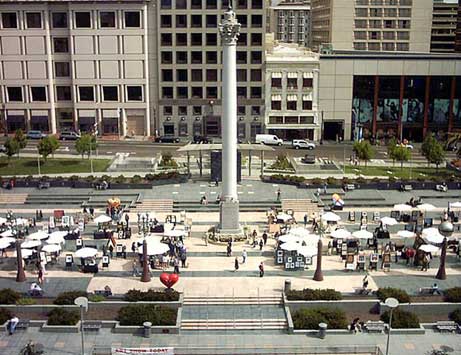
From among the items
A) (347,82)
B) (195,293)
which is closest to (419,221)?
(195,293)

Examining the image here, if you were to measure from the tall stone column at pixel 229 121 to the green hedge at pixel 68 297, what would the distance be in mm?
16790

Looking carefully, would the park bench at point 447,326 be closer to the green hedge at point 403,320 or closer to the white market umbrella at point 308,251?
the green hedge at point 403,320

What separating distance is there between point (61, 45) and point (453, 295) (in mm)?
82450

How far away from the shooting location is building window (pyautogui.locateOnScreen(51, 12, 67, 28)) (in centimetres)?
10325

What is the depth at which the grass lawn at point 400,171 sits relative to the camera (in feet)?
258

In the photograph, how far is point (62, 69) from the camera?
105 m

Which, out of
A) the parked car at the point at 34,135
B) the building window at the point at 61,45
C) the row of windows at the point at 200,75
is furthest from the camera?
the row of windows at the point at 200,75

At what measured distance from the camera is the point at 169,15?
103 meters

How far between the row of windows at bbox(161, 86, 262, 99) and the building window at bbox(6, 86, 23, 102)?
80.5ft

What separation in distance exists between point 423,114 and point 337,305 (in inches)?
2982

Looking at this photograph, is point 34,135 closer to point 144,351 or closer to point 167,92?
point 167,92

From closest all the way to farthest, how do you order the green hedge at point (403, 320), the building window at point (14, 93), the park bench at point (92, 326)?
the park bench at point (92, 326), the green hedge at point (403, 320), the building window at point (14, 93)

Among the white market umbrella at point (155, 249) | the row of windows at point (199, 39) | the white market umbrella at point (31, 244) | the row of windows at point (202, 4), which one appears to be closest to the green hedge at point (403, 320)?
the white market umbrella at point (155, 249)

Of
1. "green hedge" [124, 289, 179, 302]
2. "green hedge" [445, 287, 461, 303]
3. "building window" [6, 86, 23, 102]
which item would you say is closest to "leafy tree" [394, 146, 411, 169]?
"green hedge" [445, 287, 461, 303]
